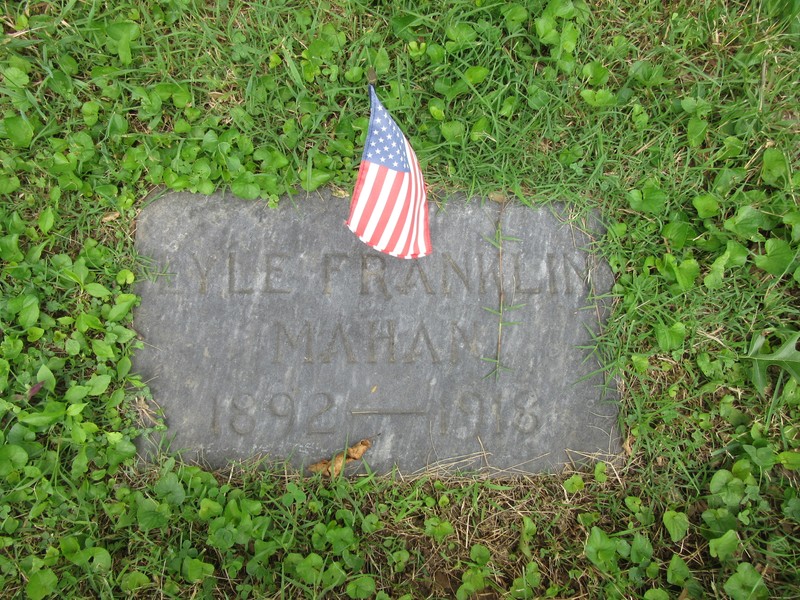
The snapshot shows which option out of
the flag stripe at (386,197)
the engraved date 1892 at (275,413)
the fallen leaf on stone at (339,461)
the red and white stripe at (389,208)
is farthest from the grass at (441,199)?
the flag stripe at (386,197)

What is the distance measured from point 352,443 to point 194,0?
6.76ft

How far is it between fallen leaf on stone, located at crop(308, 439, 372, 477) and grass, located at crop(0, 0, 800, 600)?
0.18 feet

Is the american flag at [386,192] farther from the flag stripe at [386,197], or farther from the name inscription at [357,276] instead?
the name inscription at [357,276]

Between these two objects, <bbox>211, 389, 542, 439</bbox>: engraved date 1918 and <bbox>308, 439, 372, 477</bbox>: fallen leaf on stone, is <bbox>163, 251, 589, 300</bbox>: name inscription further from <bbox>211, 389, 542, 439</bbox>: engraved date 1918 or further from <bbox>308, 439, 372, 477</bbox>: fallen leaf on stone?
<bbox>308, 439, 372, 477</bbox>: fallen leaf on stone

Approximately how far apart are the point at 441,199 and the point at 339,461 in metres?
1.19

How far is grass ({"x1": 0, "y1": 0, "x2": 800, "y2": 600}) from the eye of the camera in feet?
7.30

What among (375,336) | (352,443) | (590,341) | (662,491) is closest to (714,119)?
(590,341)

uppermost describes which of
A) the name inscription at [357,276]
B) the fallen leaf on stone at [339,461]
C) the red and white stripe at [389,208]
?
the red and white stripe at [389,208]

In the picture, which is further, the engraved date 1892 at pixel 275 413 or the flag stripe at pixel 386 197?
the engraved date 1892 at pixel 275 413

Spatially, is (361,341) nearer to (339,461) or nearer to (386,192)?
(339,461)

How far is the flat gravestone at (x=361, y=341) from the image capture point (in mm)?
2283

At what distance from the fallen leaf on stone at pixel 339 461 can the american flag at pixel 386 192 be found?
0.82 meters

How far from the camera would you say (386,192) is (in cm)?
193

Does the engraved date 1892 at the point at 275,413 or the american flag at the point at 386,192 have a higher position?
the american flag at the point at 386,192
